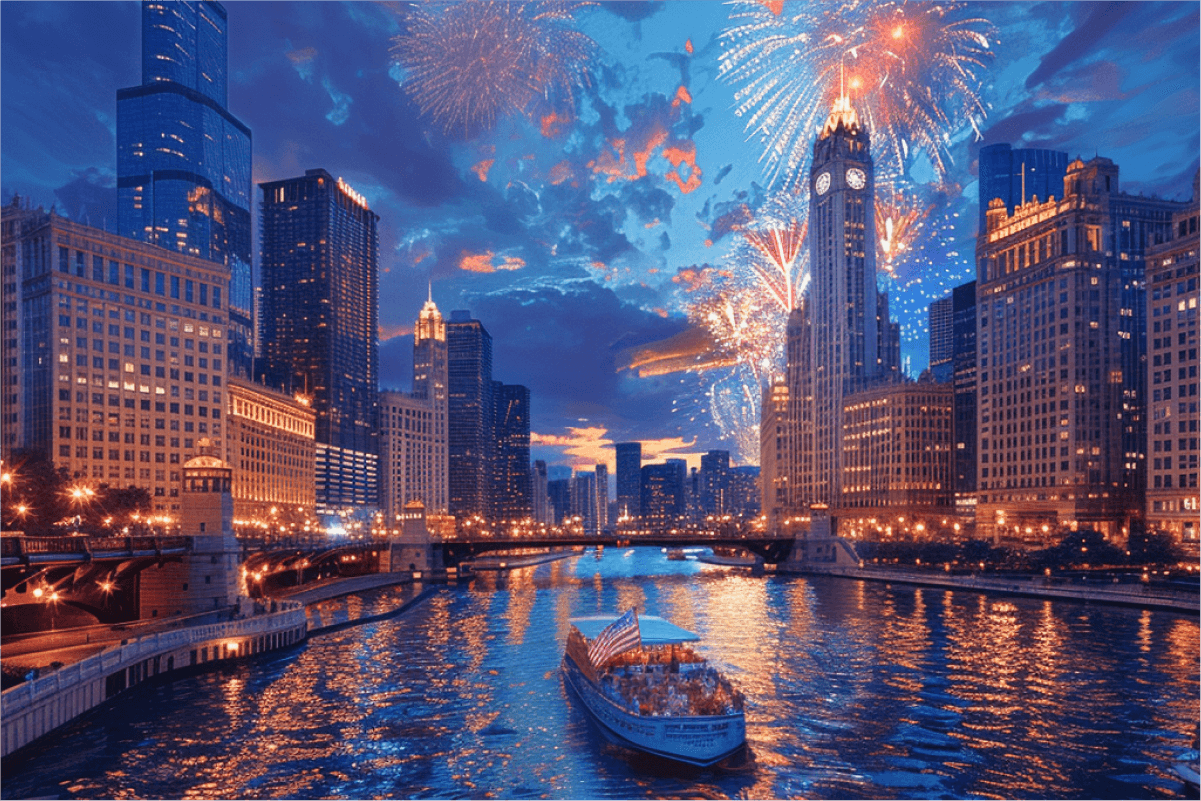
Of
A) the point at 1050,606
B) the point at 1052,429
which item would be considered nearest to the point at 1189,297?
the point at 1052,429

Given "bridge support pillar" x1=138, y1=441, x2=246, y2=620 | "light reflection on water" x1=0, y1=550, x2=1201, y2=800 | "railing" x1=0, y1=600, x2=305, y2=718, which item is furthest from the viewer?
"bridge support pillar" x1=138, y1=441, x2=246, y2=620

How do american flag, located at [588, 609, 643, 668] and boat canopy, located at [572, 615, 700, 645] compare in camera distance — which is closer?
american flag, located at [588, 609, 643, 668]

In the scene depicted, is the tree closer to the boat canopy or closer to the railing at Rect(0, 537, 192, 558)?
the railing at Rect(0, 537, 192, 558)

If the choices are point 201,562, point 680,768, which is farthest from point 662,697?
point 201,562

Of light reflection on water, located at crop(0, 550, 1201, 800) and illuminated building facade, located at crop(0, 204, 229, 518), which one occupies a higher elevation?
illuminated building facade, located at crop(0, 204, 229, 518)

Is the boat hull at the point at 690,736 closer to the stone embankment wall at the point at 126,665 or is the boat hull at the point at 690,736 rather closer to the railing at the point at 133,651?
the stone embankment wall at the point at 126,665

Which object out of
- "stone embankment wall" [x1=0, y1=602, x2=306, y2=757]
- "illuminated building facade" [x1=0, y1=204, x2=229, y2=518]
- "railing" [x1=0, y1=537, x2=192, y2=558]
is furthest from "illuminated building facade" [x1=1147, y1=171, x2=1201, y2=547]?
"illuminated building facade" [x1=0, y1=204, x2=229, y2=518]

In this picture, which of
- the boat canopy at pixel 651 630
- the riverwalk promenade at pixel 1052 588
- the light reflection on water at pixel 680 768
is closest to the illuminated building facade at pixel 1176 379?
the riverwalk promenade at pixel 1052 588

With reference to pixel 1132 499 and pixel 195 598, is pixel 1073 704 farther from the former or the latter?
pixel 1132 499
